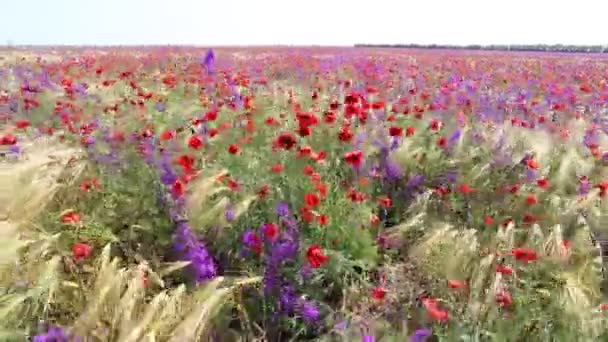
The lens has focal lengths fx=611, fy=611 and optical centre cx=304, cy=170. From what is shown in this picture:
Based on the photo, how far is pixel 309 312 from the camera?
322 cm

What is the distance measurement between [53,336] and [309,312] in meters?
1.26

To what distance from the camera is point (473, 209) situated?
462 centimetres

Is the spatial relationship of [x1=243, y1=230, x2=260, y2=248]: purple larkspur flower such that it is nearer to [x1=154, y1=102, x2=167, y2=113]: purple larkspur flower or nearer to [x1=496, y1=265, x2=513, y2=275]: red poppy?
[x1=496, y1=265, x2=513, y2=275]: red poppy

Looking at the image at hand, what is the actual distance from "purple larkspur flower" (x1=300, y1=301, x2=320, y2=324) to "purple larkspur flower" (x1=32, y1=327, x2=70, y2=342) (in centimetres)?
118

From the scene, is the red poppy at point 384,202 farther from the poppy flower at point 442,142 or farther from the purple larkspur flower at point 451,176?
the poppy flower at point 442,142

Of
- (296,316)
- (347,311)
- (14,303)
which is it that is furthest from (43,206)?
(347,311)

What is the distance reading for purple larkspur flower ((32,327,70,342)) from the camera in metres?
2.54

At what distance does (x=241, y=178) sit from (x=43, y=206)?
46.7 inches

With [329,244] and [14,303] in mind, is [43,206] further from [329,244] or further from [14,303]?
[329,244]

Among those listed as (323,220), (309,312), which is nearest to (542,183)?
(323,220)

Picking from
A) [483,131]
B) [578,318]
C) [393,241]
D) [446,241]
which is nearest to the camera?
[578,318]

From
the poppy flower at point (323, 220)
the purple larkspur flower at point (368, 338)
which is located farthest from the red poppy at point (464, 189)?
the purple larkspur flower at point (368, 338)

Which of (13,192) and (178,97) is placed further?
(178,97)

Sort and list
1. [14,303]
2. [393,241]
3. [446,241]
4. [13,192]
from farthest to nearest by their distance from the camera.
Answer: [393,241]
[446,241]
[13,192]
[14,303]
